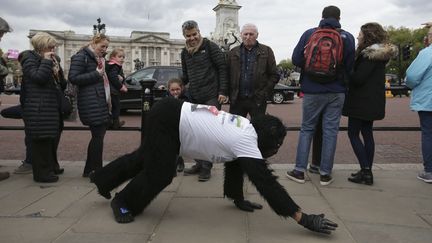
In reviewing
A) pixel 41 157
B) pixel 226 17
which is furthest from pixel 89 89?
pixel 226 17

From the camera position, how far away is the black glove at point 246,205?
12.8 ft

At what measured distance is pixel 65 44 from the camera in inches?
4082

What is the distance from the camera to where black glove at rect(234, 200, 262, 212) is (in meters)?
3.92

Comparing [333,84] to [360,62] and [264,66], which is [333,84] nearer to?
[360,62]

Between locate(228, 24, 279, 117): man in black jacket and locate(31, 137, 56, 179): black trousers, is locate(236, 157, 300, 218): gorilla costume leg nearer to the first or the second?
locate(228, 24, 279, 117): man in black jacket

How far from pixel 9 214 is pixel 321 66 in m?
3.25

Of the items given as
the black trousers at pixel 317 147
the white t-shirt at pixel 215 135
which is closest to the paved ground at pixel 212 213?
the black trousers at pixel 317 147

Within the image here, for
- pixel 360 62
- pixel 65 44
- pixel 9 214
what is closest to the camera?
pixel 9 214

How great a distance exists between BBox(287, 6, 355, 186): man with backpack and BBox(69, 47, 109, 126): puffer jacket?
2.20 metres

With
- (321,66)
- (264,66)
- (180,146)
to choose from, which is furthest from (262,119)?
(264,66)

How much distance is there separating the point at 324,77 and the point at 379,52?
2.19 feet

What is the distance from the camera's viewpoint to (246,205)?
3928mm

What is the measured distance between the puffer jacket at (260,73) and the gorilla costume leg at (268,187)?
1998 millimetres

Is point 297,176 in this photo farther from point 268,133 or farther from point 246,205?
point 268,133
